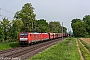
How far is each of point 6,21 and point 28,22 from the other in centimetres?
1737

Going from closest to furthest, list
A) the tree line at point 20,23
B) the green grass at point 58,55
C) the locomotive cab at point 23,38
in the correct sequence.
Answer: the green grass at point 58,55 → the locomotive cab at point 23,38 → the tree line at point 20,23

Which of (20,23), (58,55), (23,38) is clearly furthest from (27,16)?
(58,55)

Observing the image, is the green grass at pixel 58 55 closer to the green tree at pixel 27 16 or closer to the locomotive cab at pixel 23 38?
the locomotive cab at pixel 23 38

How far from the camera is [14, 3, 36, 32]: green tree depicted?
72.6 meters

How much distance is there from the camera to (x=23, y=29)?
69688 mm

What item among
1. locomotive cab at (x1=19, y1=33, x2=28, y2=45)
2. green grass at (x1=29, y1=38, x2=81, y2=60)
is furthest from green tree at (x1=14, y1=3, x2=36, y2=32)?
green grass at (x1=29, y1=38, x2=81, y2=60)

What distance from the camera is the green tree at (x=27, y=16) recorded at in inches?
2859

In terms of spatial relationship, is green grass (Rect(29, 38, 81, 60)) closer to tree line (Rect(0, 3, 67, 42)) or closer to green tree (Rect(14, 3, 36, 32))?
tree line (Rect(0, 3, 67, 42))

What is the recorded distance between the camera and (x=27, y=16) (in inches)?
2867

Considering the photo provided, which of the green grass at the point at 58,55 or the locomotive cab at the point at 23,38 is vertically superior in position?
the locomotive cab at the point at 23,38

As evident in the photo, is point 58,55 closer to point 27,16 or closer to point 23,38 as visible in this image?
point 23,38

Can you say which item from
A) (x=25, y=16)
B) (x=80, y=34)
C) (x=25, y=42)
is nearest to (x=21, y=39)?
(x=25, y=42)

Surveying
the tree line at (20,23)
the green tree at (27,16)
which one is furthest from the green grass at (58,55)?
the green tree at (27,16)

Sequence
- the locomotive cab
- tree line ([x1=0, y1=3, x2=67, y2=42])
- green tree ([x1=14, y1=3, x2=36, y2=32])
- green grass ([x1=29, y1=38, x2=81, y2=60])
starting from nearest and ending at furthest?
green grass ([x1=29, y1=38, x2=81, y2=60]), the locomotive cab, tree line ([x1=0, y1=3, x2=67, y2=42]), green tree ([x1=14, y1=3, x2=36, y2=32])
